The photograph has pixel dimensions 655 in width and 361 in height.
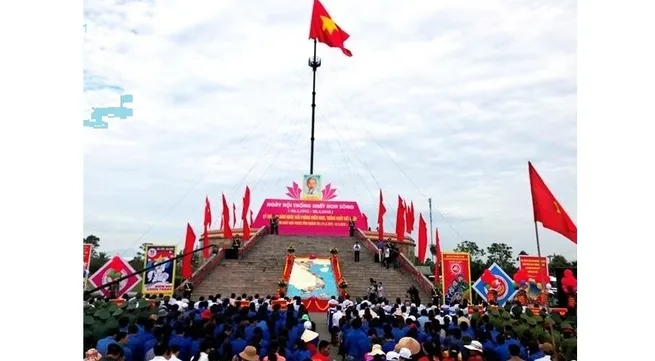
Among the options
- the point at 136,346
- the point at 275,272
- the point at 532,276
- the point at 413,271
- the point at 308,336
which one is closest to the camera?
the point at 136,346

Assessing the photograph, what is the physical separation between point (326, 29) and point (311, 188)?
9405 millimetres

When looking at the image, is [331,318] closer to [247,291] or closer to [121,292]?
[121,292]

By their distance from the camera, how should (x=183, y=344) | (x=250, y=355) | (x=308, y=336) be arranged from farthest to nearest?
(x=308, y=336)
(x=183, y=344)
(x=250, y=355)

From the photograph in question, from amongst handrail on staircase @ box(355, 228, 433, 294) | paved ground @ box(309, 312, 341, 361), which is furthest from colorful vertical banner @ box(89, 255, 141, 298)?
handrail on staircase @ box(355, 228, 433, 294)

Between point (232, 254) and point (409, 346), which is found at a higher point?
point (409, 346)

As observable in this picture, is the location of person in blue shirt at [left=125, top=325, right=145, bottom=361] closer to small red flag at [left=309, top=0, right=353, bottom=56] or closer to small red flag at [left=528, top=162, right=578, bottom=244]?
small red flag at [left=528, top=162, right=578, bottom=244]

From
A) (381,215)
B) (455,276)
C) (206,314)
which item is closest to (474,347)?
(206,314)

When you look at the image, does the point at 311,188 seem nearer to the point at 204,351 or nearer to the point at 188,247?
the point at 188,247

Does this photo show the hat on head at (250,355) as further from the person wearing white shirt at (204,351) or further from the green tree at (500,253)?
the green tree at (500,253)

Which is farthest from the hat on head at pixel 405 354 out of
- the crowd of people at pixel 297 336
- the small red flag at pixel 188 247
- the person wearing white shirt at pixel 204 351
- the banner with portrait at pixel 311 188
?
the banner with portrait at pixel 311 188

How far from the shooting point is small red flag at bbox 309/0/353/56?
27.4 m

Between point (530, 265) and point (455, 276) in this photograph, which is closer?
point (530, 265)

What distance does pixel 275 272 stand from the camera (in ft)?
68.6
